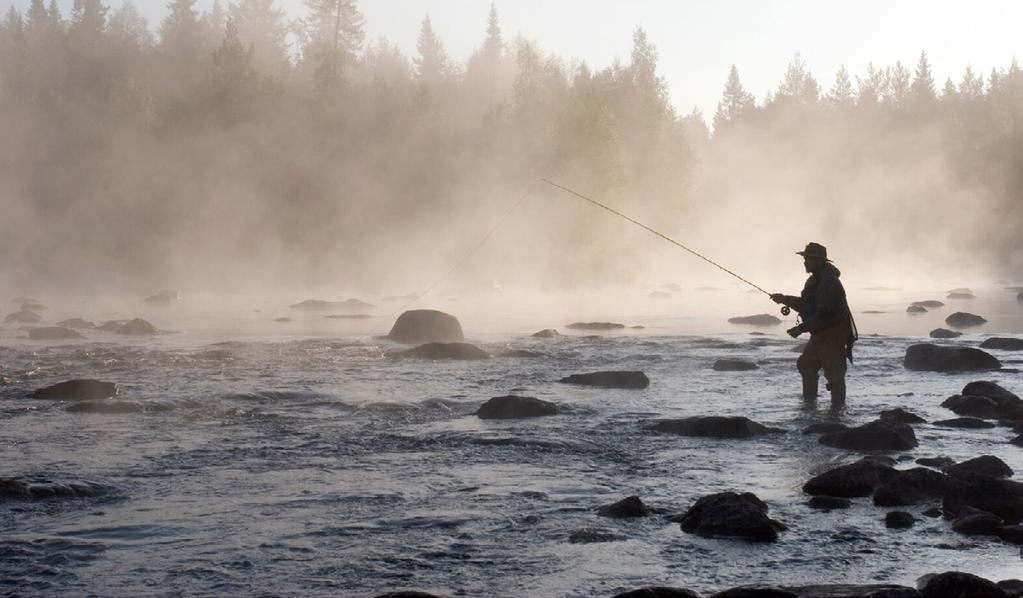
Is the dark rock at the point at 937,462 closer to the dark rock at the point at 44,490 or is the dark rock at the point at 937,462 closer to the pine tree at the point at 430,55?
the dark rock at the point at 44,490

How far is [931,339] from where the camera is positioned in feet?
93.2

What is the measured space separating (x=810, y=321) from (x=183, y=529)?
946cm

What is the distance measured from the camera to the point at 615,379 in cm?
1920

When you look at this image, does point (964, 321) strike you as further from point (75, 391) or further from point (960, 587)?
point (960, 587)

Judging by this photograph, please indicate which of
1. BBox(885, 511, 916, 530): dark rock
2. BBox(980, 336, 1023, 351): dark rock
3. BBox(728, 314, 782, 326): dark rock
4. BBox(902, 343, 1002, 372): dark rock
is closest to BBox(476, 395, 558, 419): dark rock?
BBox(885, 511, 916, 530): dark rock

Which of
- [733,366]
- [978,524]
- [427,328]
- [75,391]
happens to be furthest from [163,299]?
[978,524]

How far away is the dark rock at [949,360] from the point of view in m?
21.1

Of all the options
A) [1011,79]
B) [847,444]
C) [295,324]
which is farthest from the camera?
[1011,79]

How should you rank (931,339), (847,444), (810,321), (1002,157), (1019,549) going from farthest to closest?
(1002,157) → (931,339) → (810,321) → (847,444) → (1019,549)

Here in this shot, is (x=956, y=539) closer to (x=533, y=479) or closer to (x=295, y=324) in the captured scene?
(x=533, y=479)

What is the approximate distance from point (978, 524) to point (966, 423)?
5.75m

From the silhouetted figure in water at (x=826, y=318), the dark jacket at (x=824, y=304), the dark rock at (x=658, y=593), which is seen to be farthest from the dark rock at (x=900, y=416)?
the dark rock at (x=658, y=593)

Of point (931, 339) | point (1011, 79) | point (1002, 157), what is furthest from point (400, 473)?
point (1011, 79)

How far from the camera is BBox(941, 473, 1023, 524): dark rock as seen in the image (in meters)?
9.45
